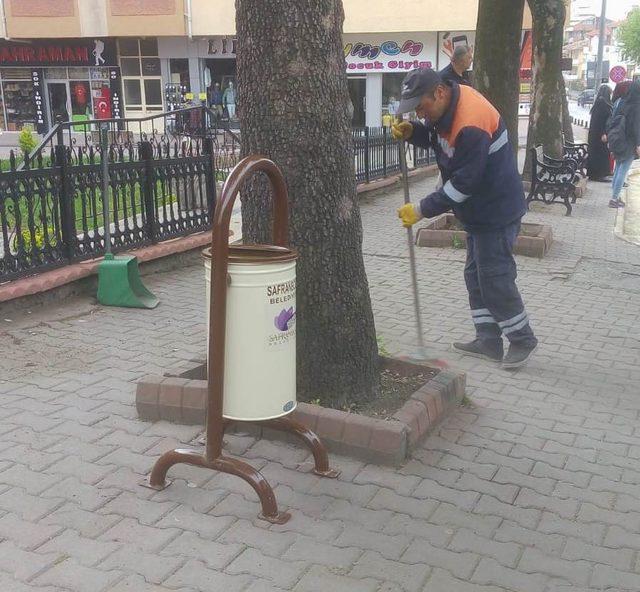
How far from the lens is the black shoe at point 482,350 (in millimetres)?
5242

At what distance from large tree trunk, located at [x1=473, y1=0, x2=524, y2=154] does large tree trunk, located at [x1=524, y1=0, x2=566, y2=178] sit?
5336 millimetres

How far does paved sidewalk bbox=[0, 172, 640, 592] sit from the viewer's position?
9.25 ft

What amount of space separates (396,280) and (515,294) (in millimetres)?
2704

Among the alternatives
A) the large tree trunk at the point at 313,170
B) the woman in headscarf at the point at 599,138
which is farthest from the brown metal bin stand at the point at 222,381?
the woman in headscarf at the point at 599,138

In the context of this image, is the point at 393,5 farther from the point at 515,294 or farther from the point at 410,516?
the point at 410,516

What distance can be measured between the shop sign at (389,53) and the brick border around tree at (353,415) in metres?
29.9

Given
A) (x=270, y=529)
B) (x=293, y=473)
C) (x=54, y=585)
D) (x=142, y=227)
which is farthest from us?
(x=142, y=227)

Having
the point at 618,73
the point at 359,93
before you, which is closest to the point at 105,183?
the point at 618,73

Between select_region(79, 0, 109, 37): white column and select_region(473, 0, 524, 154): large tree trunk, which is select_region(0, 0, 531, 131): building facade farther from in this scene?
select_region(473, 0, 524, 154): large tree trunk

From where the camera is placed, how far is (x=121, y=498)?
3.29 meters

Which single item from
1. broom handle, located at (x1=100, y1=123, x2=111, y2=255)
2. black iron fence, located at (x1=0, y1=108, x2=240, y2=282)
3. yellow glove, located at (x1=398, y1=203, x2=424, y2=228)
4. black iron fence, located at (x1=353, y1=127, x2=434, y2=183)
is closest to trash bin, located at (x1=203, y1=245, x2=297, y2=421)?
yellow glove, located at (x1=398, y1=203, x2=424, y2=228)

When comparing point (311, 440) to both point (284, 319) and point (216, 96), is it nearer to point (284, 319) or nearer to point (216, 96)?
point (284, 319)

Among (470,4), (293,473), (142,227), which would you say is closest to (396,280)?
(142,227)

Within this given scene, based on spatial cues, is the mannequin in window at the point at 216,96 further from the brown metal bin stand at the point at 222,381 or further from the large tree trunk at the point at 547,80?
the brown metal bin stand at the point at 222,381
